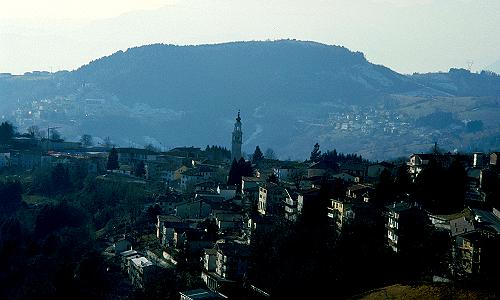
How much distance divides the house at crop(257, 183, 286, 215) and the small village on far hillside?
0.19 ft

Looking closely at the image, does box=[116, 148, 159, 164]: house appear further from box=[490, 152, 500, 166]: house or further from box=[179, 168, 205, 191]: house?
box=[490, 152, 500, 166]: house

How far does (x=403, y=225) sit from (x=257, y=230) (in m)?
6.48

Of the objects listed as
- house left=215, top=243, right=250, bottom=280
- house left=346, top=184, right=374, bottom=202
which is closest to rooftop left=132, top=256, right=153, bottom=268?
house left=215, top=243, right=250, bottom=280

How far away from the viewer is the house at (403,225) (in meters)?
25.2

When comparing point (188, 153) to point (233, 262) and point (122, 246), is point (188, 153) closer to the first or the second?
point (122, 246)

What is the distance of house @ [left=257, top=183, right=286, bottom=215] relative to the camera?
35.0 metres

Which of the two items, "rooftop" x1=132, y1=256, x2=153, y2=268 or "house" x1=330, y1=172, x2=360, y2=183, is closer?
"rooftop" x1=132, y1=256, x2=153, y2=268

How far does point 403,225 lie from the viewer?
25625 mm

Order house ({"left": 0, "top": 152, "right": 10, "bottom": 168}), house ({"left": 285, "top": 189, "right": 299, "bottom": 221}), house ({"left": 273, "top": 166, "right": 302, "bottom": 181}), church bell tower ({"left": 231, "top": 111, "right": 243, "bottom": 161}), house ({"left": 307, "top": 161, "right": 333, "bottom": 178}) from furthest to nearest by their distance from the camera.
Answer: house ({"left": 0, "top": 152, "right": 10, "bottom": 168}) < church bell tower ({"left": 231, "top": 111, "right": 243, "bottom": 161}) < house ({"left": 273, "top": 166, "right": 302, "bottom": 181}) < house ({"left": 307, "top": 161, "right": 333, "bottom": 178}) < house ({"left": 285, "top": 189, "right": 299, "bottom": 221})

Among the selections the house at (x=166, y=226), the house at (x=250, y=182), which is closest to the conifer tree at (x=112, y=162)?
the house at (x=250, y=182)

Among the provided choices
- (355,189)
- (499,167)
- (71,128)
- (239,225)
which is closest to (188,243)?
(239,225)

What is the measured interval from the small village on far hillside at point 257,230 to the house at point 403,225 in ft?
0.14

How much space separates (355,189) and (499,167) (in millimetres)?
5323

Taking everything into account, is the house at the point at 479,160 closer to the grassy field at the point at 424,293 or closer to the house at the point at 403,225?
the house at the point at 403,225
